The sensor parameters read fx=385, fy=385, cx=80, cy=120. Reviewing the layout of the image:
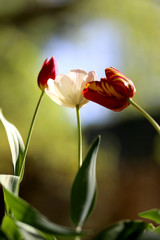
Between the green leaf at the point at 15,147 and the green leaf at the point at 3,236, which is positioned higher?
the green leaf at the point at 15,147

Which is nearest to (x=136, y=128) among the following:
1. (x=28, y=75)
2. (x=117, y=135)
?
(x=117, y=135)

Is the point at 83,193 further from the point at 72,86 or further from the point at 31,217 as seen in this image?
the point at 72,86

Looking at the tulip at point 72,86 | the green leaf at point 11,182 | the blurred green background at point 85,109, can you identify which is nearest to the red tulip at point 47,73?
the tulip at point 72,86

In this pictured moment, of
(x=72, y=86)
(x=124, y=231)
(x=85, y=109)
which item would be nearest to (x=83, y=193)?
(x=124, y=231)

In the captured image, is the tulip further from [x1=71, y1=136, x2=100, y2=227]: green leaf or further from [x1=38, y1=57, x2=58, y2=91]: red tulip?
[x1=71, y1=136, x2=100, y2=227]: green leaf

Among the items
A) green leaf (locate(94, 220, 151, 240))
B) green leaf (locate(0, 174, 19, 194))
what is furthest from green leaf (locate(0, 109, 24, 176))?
green leaf (locate(94, 220, 151, 240))

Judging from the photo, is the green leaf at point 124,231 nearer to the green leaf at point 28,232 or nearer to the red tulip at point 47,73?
the green leaf at point 28,232

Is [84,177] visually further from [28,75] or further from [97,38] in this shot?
[97,38]
